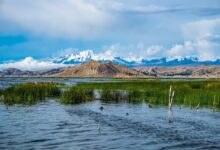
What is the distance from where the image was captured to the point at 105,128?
31.2 meters

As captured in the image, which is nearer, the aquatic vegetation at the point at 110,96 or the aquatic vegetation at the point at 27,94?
the aquatic vegetation at the point at 27,94

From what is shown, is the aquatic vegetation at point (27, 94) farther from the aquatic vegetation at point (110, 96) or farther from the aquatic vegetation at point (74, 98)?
the aquatic vegetation at point (110, 96)

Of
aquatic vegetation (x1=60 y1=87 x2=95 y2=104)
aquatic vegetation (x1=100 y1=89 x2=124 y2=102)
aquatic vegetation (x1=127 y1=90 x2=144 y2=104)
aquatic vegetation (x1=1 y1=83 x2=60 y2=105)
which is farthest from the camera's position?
aquatic vegetation (x1=100 y1=89 x2=124 y2=102)

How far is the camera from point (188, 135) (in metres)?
28.6

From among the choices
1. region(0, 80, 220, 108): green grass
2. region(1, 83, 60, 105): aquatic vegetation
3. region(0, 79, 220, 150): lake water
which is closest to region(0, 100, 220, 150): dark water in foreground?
region(0, 79, 220, 150): lake water

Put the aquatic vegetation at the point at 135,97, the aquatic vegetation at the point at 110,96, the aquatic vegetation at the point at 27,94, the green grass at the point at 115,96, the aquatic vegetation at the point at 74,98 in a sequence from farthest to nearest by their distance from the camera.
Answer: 1. the aquatic vegetation at the point at 110,96
2. the aquatic vegetation at the point at 135,97
3. the aquatic vegetation at the point at 74,98
4. the aquatic vegetation at the point at 27,94
5. the green grass at the point at 115,96

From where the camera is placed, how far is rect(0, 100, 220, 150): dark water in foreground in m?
25.1

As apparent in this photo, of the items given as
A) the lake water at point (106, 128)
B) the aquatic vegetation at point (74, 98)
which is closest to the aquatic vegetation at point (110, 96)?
the aquatic vegetation at point (74, 98)

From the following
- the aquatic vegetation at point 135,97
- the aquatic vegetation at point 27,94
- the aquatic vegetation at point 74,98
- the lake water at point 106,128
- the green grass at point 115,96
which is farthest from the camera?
the aquatic vegetation at point 135,97

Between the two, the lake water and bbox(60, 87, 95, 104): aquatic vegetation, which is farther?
bbox(60, 87, 95, 104): aquatic vegetation

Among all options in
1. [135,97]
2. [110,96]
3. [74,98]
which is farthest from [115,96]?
[74,98]

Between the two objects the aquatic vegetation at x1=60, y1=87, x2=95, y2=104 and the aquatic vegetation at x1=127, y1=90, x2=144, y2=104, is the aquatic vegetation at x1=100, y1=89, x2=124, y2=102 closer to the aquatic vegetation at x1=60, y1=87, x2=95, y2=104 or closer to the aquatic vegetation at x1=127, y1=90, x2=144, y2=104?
the aquatic vegetation at x1=127, y1=90, x2=144, y2=104

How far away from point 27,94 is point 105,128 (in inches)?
986

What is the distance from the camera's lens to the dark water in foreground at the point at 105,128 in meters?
25.1
